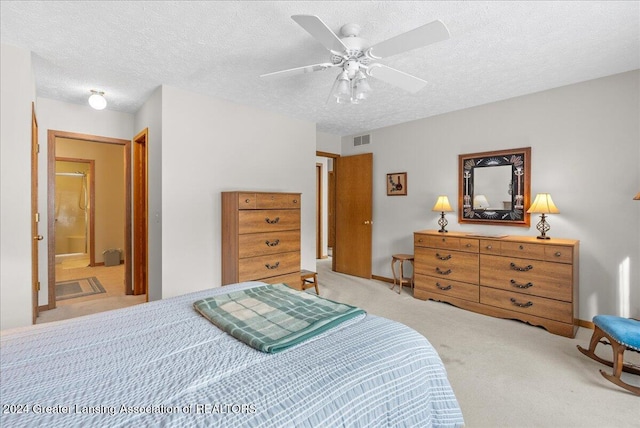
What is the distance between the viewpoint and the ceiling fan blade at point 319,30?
1.58 metres

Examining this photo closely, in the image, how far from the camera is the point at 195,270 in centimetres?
346

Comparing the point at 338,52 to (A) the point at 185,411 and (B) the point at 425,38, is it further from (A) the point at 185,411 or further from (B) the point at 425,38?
(A) the point at 185,411

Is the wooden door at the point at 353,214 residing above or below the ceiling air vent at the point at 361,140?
below

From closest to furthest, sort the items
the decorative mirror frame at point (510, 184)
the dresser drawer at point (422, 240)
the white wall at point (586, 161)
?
the white wall at point (586, 161), the decorative mirror frame at point (510, 184), the dresser drawer at point (422, 240)

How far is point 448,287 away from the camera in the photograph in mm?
3824

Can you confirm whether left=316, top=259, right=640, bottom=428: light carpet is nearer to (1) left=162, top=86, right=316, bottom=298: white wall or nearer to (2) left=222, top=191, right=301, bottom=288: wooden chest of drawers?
(2) left=222, top=191, right=301, bottom=288: wooden chest of drawers

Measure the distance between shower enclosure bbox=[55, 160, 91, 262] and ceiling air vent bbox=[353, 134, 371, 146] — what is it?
608 cm

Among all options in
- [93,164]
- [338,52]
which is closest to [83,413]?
[338,52]

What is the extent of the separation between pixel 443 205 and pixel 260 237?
7.99ft

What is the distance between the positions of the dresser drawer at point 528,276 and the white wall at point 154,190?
3.63m

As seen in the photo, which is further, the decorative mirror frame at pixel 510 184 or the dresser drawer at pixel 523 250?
the decorative mirror frame at pixel 510 184

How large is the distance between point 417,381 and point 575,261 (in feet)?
9.04

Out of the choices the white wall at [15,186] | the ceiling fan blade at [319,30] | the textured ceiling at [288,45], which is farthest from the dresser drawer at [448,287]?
the white wall at [15,186]

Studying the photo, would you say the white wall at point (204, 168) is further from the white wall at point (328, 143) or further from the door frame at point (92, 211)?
the door frame at point (92, 211)
